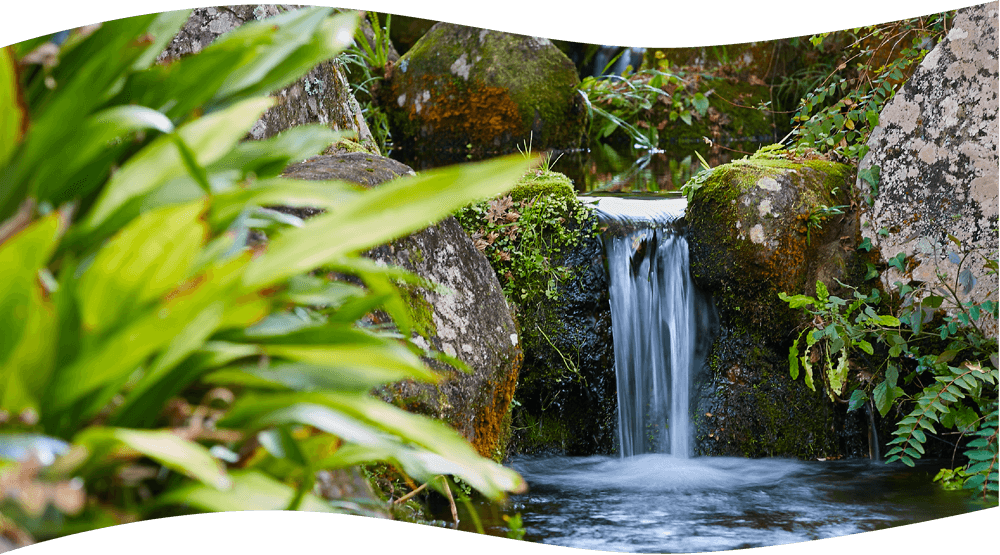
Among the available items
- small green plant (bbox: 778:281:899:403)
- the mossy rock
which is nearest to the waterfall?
the mossy rock

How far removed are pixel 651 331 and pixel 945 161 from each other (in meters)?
1.43

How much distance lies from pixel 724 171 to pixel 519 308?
1.25m

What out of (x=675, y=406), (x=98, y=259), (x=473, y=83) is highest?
(x=473, y=83)

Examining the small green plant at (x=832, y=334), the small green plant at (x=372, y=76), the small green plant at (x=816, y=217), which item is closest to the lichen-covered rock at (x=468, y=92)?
the small green plant at (x=372, y=76)

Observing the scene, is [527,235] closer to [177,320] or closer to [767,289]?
[767,289]

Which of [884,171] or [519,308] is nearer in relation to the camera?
[884,171]

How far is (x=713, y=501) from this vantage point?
268cm

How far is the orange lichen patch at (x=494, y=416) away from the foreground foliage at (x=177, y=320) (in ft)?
4.47

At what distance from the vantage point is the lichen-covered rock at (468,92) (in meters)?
6.13

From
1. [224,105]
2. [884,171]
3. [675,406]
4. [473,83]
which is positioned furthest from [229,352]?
[473,83]

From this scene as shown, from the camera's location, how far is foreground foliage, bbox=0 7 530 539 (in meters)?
1.02

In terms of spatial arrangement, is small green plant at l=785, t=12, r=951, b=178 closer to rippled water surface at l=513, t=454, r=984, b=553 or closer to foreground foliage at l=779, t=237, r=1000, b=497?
foreground foliage at l=779, t=237, r=1000, b=497

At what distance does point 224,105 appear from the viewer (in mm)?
1454

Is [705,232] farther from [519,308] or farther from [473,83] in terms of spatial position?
[473,83]
